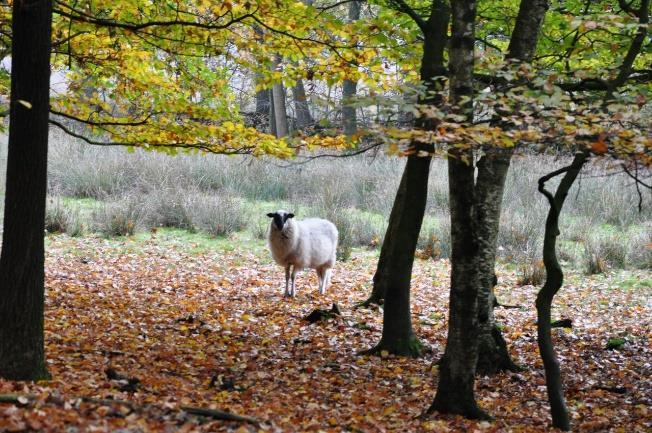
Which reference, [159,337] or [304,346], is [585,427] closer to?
[304,346]

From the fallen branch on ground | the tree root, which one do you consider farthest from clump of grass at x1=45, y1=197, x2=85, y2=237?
the fallen branch on ground

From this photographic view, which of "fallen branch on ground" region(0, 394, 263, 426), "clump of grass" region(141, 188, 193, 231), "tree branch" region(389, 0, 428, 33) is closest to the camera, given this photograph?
"fallen branch on ground" region(0, 394, 263, 426)

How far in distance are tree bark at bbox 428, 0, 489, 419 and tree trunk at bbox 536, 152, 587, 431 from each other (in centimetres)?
58

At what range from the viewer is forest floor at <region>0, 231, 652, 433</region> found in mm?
5832

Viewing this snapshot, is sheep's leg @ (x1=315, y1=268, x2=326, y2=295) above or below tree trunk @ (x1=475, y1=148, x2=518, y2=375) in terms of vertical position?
below

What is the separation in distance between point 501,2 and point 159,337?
5.56 metres

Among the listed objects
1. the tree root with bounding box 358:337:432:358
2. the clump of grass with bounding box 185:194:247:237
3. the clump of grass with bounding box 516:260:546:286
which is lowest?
the tree root with bounding box 358:337:432:358

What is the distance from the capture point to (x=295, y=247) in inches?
482

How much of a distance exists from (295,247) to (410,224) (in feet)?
14.2

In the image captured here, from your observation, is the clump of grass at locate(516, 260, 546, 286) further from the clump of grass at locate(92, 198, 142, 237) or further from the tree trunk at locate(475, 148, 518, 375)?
the clump of grass at locate(92, 198, 142, 237)

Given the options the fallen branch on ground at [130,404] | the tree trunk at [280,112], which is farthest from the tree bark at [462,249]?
the tree trunk at [280,112]

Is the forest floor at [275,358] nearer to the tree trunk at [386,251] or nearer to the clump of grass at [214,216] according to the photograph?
the tree trunk at [386,251]

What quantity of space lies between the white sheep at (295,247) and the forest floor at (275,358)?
0.46 meters

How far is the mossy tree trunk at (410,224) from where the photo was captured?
778 centimetres
